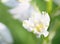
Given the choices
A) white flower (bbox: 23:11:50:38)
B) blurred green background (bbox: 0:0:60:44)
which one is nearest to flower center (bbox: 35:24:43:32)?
white flower (bbox: 23:11:50:38)

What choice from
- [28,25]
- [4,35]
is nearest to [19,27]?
[4,35]

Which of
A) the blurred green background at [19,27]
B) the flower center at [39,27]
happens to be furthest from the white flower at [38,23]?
the blurred green background at [19,27]

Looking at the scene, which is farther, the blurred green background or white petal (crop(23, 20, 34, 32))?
the blurred green background

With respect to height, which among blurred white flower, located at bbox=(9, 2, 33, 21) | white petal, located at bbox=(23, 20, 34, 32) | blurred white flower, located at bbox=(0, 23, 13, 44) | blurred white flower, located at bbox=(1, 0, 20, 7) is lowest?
white petal, located at bbox=(23, 20, 34, 32)

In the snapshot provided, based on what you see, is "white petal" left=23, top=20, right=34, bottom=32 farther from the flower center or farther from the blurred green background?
the blurred green background

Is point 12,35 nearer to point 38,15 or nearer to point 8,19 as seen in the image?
point 8,19

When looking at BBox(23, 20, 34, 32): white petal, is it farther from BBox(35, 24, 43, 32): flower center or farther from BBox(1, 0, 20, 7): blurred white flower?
BBox(1, 0, 20, 7): blurred white flower

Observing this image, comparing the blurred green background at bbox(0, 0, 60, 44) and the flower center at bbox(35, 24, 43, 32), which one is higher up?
the blurred green background at bbox(0, 0, 60, 44)

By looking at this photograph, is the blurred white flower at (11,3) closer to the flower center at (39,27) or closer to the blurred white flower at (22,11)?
the blurred white flower at (22,11)
